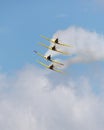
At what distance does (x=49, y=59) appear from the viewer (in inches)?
5581

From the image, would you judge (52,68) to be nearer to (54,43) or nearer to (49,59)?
(49,59)

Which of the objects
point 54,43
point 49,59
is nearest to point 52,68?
point 49,59

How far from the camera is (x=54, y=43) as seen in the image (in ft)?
445

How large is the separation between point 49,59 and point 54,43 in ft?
32.6

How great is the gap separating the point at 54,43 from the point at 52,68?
14.6 m

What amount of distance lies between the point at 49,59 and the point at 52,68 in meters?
5.23

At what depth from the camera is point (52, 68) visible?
473ft
